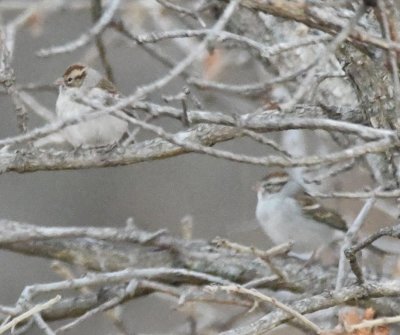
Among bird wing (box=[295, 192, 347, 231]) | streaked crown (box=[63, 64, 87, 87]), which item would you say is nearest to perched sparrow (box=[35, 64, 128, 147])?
streaked crown (box=[63, 64, 87, 87])

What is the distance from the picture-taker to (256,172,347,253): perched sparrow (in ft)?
18.2

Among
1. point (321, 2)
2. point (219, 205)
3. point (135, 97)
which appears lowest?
point (135, 97)

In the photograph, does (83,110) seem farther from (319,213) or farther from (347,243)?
(319,213)

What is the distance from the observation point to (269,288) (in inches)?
134

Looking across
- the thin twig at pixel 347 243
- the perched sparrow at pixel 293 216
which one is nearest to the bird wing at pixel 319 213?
the perched sparrow at pixel 293 216

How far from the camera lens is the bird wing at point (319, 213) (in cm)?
548

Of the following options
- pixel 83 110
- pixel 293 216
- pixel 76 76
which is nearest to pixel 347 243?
pixel 83 110

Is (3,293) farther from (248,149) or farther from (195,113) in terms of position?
(195,113)

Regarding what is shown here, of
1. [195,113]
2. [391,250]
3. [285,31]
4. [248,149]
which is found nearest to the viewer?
[195,113]

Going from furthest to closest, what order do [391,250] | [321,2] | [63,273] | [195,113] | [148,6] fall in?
1. [148,6]
2. [391,250]
3. [63,273]
4. [195,113]
5. [321,2]

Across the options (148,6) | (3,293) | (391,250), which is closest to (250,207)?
(3,293)

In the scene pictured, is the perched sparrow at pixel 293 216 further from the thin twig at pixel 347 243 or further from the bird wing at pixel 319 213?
the thin twig at pixel 347 243

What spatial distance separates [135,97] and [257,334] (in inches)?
25.6

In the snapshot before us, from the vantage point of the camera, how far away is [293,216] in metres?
5.73
